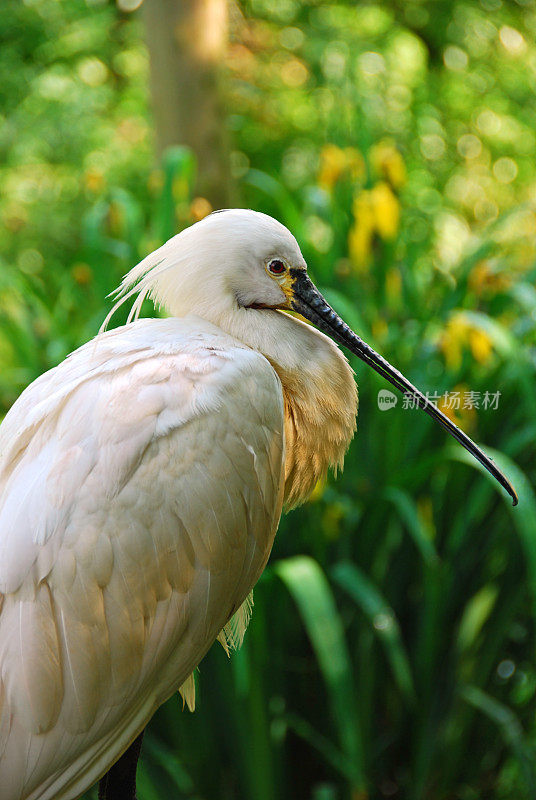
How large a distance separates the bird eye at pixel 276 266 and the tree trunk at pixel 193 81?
1.76 meters

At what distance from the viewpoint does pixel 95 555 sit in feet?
4.25

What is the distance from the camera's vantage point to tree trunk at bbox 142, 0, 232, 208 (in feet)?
10.2

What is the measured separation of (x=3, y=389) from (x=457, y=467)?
A: 1390 mm

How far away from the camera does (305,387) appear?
1.55 metres

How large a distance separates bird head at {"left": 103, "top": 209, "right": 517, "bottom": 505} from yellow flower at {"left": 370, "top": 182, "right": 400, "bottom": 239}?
109cm

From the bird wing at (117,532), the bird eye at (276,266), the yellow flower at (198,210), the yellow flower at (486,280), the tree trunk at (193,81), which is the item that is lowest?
the bird wing at (117,532)

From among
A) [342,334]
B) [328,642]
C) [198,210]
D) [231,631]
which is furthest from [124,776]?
[198,210]

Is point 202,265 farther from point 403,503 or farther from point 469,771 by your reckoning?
point 469,771

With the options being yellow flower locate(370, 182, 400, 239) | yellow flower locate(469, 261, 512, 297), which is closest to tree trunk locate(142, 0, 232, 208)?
yellow flower locate(370, 182, 400, 239)

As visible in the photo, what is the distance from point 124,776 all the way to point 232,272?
3.07 ft

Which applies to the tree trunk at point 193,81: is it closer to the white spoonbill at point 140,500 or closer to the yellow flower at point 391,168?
the yellow flower at point 391,168

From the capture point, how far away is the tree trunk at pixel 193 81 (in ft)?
10.2

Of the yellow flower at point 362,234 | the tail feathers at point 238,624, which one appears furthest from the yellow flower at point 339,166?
the tail feathers at point 238,624

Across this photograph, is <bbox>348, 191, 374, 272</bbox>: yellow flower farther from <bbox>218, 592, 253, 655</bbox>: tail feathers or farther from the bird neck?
<bbox>218, 592, 253, 655</bbox>: tail feathers
